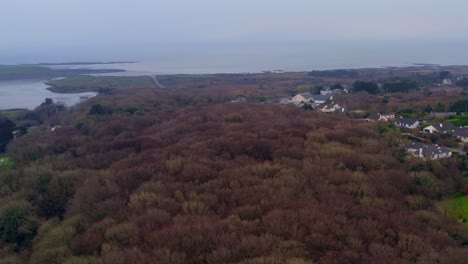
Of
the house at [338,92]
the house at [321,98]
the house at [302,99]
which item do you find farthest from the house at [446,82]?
the house at [302,99]

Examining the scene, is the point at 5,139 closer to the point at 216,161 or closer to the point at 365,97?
the point at 216,161

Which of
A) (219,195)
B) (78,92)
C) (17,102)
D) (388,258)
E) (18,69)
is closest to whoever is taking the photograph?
(388,258)

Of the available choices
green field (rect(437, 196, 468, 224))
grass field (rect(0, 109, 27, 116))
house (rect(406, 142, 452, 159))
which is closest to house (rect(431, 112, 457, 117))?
house (rect(406, 142, 452, 159))

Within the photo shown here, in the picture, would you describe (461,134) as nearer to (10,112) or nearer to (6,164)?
(6,164)

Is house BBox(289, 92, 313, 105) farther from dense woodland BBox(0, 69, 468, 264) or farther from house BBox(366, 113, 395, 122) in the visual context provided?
dense woodland BBox(0, 69, 468, 264)

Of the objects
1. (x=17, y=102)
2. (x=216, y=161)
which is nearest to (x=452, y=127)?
(x=216, y=161)

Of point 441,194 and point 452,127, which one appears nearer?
point 441,194

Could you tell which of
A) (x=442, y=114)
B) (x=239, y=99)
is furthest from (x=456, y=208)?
(x=239, y=99)
